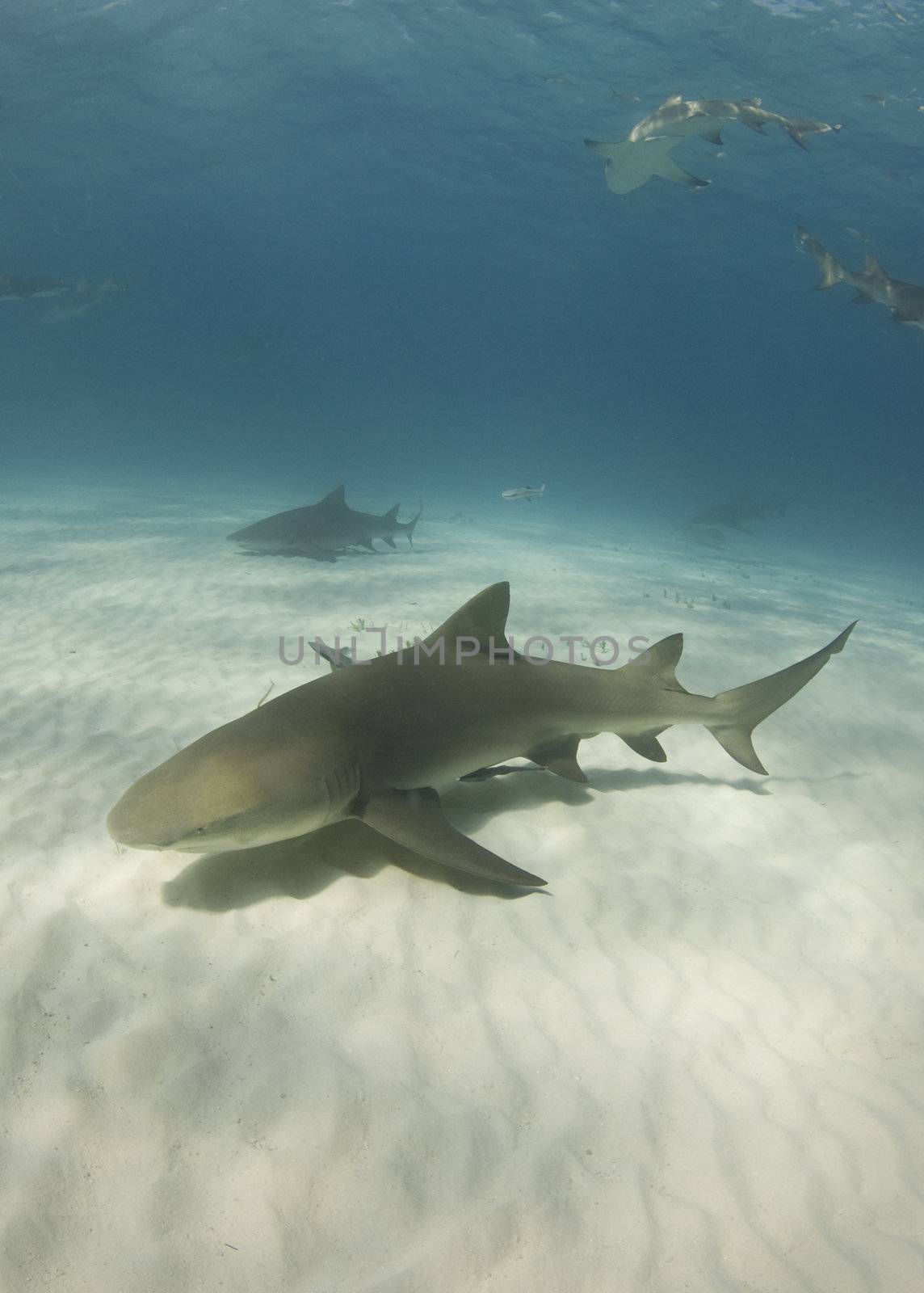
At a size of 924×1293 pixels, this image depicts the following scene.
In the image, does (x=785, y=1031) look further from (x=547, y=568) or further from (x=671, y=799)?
(x=547, y=568)

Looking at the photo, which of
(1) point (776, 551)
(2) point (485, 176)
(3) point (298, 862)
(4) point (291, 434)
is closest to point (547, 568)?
(3) point (298, 862)

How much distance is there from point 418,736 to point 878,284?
1333 cm

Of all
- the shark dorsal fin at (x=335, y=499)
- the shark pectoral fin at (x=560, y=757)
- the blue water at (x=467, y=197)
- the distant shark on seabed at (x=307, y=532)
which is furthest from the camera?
the blue water at (x=467, y=197)

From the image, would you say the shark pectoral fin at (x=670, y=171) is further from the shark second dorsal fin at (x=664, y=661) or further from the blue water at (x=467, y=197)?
the shark second dorsal fin at (x=664, y=661)

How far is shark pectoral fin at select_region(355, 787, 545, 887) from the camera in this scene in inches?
104

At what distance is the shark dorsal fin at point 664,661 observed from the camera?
4.17m

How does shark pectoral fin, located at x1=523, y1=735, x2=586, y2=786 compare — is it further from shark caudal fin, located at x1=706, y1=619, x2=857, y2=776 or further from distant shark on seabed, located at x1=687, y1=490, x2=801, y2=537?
distant shark on seabed, located at x1=687, y1=490, x2=801, y2=537

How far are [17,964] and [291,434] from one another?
164589mm

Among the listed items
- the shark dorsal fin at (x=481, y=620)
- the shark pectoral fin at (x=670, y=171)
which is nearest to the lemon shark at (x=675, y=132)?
the shark pectoral fin at (x=670, y=171)

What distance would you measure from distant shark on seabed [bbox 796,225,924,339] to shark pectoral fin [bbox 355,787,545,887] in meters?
12.8

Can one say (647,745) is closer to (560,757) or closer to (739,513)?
(560,757)

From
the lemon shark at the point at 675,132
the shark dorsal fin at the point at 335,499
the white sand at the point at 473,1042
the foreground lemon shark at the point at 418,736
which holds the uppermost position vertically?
the lemon shark at the point at 675,132

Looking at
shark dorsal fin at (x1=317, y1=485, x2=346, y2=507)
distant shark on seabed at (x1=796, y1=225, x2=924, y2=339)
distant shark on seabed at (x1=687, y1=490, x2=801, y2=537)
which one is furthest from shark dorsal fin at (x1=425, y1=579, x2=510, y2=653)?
distant shark on seabed at (x1=687, y1=490, x2=801, y2=537)

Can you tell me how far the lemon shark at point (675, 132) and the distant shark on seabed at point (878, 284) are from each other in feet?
5.81
